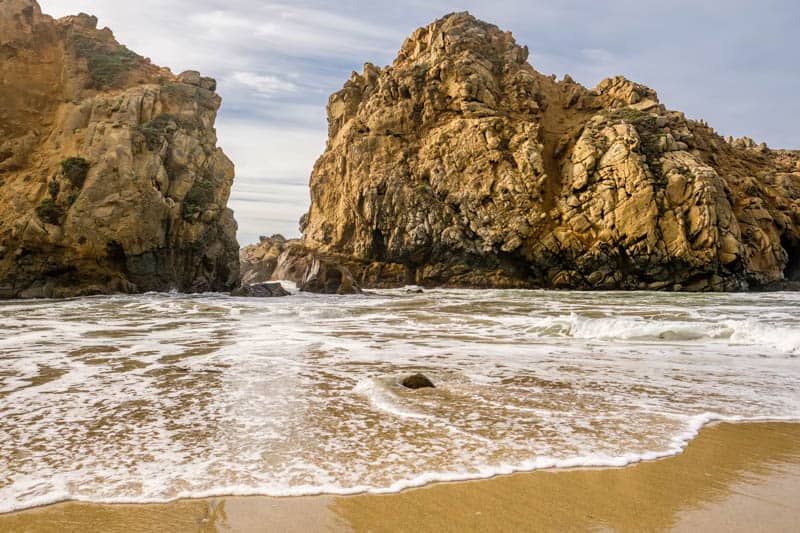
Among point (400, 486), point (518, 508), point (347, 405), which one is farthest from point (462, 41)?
point (518, 508)

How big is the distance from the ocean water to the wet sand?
5.6 inches

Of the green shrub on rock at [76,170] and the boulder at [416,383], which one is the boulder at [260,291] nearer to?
the green shrub on rock at [76,170]

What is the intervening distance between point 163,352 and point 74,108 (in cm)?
2563

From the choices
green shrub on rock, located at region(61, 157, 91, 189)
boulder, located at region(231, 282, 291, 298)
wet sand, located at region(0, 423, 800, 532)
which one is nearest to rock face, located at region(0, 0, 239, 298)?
green shrub on rock, located at region(61, 157, 91, 189)

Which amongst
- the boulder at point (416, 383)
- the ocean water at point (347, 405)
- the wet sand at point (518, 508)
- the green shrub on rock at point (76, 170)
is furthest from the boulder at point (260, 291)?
the wet sand at point (518, 508)

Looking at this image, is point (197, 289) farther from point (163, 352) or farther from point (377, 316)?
point (163, 352)

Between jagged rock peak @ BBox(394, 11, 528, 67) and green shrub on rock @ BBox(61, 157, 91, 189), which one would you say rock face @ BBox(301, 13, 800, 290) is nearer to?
jagged rock peak @ BBox(394, 11, 528, 67)

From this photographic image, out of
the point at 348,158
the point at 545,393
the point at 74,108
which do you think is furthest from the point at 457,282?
the point at 545,393

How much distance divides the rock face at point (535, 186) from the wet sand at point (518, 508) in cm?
3144

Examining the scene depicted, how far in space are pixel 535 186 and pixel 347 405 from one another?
33518 millimetres

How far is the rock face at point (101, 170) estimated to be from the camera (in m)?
23.4

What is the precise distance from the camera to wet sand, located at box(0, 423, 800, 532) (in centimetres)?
248

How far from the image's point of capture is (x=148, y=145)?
26.3 meters

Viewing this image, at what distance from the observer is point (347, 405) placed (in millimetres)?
4793
